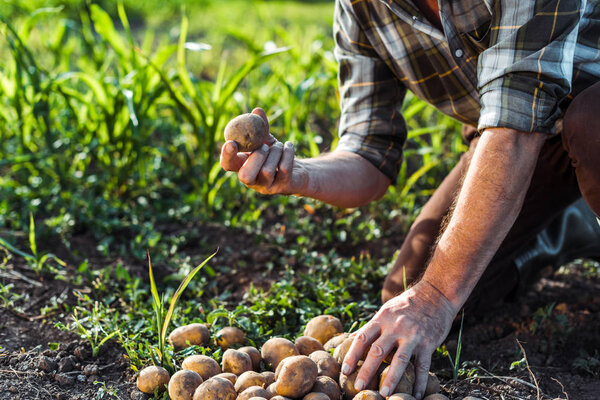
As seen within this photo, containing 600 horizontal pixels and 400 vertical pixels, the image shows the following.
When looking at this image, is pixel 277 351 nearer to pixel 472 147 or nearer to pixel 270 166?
pixel 270 166

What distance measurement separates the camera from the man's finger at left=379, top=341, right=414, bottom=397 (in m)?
1.28

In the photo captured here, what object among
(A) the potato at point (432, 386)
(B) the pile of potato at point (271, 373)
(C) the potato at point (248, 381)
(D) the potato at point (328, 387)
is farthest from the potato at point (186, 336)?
(A) the potato at point (432, 386)

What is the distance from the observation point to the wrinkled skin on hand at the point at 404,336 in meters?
1.30

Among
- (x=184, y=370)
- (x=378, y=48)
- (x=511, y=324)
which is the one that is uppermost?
(x=378, y=48)

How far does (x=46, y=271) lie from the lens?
1.98 meters

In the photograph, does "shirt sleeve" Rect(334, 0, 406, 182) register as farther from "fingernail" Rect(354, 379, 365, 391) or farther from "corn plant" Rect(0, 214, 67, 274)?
"corn plant" Rect(0, 214, 67, 274)

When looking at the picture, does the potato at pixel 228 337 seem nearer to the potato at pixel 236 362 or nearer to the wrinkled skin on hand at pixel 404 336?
the potato at pixel 236 362

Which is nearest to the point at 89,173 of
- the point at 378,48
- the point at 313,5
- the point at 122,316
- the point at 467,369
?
the point at 122,316

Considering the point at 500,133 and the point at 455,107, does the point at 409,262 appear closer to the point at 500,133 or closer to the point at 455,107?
the point at 455,107

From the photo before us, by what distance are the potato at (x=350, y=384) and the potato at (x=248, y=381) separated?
0.58ft

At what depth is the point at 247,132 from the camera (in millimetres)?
1408

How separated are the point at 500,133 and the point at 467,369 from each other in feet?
2.00

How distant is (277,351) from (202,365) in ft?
0.61

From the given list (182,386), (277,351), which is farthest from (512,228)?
(182,386)
